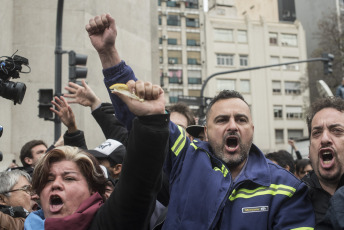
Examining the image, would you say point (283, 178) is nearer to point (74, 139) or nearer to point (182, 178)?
point (182, 178)

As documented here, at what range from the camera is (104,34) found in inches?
116

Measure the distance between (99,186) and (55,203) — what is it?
277mm

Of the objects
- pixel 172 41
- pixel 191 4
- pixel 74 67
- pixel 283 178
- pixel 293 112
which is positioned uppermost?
pixel 191 4

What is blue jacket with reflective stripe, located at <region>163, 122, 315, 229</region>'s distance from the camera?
2.65m

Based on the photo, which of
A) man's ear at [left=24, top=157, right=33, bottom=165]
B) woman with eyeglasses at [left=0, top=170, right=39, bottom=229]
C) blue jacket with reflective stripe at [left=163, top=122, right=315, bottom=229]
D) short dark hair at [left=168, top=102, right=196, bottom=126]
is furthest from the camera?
man's ear at [left=24, top=157, right=33, bottom=165]

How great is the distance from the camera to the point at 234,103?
125 inches

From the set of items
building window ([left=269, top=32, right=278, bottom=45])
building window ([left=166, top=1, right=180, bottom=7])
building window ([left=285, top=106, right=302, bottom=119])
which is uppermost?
building window ([left=166, top=1, right=180, bottom=7])

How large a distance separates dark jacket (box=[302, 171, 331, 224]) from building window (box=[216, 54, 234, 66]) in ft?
162

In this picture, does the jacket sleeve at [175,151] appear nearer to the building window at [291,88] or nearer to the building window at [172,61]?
the building window at [172,61]

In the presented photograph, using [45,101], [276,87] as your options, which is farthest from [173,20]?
[45,101]

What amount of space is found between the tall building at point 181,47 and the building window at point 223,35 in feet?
5.06

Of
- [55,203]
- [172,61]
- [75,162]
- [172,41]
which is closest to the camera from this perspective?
[55,203]

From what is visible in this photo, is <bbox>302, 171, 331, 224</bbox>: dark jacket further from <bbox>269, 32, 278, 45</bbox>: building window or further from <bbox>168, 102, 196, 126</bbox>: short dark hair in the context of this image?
<bbox>269, 32, 278, 45</bbox>: building window

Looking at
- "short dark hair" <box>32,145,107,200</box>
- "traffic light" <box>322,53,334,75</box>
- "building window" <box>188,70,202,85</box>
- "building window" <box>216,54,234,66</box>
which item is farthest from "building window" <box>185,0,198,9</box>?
"short dark hair" <box>32,145,107,200</box>
